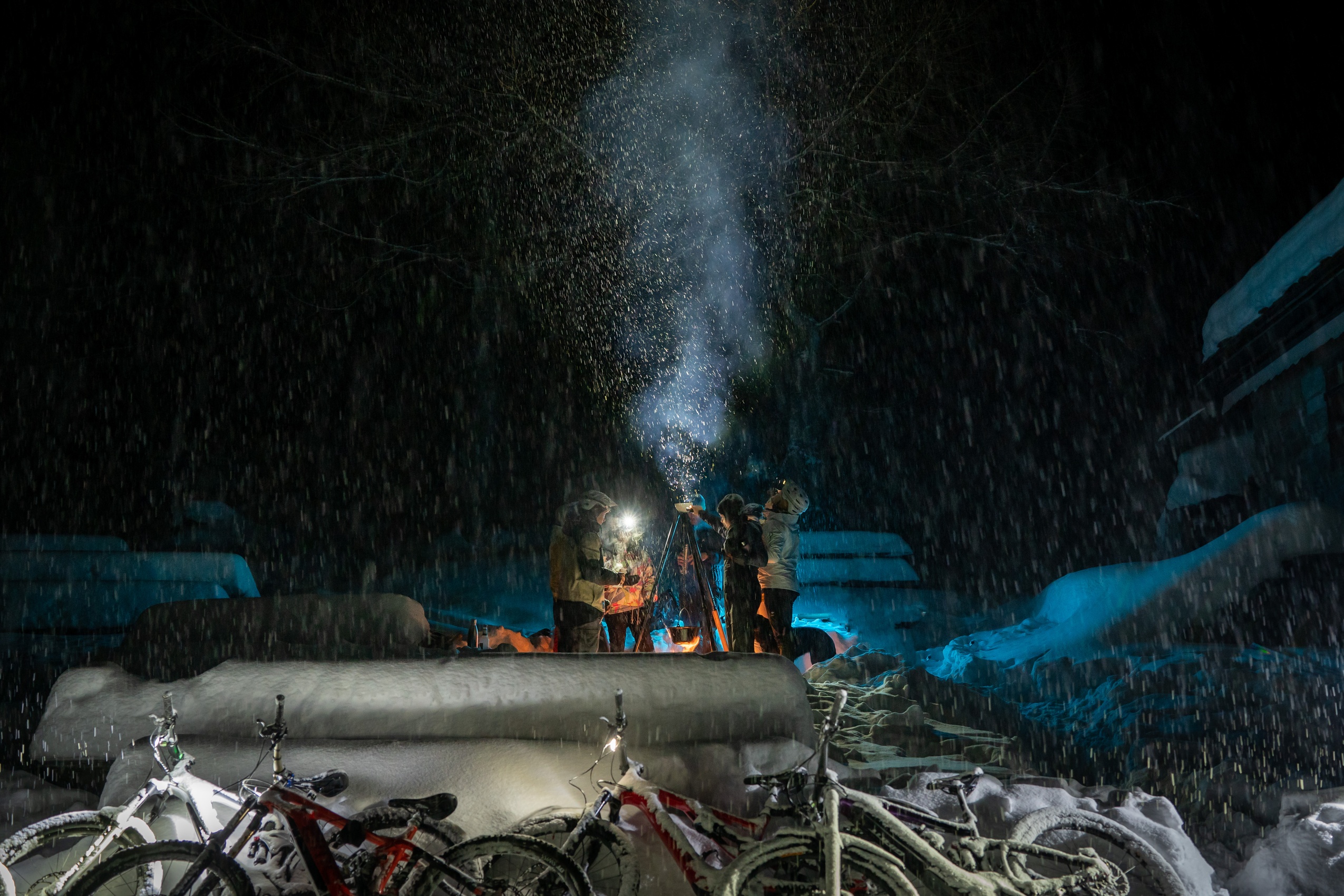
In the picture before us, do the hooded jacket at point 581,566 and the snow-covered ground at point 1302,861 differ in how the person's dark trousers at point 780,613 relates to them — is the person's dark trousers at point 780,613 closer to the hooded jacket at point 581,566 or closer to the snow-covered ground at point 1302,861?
the hooded jacket at point 581,566

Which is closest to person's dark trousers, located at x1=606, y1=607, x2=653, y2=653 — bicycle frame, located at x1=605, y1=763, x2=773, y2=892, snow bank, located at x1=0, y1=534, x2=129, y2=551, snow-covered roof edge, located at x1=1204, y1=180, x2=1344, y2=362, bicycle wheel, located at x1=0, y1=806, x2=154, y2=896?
bicycle frame, located at x1=605, y1=763, x2=773, y2=892

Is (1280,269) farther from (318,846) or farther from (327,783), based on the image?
(318,846)

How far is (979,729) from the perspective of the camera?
Result: 7.36 metres

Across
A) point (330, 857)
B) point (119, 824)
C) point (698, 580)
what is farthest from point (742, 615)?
point (119, 824)

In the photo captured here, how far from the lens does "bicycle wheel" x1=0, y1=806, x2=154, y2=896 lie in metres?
3.52

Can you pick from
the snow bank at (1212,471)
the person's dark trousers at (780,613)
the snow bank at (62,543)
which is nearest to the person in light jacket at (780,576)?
the person's dark trousers at (780,613)

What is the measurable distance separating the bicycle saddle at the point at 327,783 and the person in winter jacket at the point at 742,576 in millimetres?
3907

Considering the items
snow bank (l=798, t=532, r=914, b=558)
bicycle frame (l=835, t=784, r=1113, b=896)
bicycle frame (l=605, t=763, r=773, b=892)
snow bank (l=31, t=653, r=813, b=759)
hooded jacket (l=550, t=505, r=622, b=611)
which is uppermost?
snow bank (l=798, t=532, r=914, b=558)

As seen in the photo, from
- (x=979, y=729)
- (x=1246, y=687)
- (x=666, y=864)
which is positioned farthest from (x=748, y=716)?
(x=1246, y=687)

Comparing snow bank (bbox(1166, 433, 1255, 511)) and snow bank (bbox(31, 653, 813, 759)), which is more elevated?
snow bank (bbox(1166, 433, 1255, 511))

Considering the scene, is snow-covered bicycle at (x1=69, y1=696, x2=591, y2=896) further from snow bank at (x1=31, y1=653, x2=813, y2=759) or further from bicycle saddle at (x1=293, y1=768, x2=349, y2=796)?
snow bank at (x1=31, y1=653, x2=813, y2=759)

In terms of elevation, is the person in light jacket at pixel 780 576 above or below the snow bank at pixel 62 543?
below

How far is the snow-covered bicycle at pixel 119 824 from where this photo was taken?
11.5ft

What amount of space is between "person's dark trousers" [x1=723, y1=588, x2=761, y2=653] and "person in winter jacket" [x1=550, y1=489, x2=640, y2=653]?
1047 millimetres
